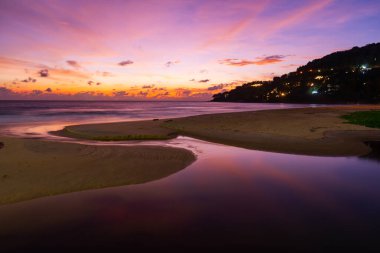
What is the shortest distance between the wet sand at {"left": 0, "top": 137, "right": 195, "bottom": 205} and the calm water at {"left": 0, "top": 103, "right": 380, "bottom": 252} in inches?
28.3

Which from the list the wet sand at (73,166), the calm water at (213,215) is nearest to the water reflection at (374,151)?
the calm water at (213,215)

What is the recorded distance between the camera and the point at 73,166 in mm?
12234

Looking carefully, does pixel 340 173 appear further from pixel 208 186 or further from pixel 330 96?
pixel 330 96

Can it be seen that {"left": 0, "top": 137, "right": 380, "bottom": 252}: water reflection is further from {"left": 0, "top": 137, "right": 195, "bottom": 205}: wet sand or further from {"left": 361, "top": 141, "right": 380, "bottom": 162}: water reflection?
{"left": 361, "top": 141, "right": 380, "bottom": 162}: water reflection

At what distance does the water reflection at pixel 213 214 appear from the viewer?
6555 mm

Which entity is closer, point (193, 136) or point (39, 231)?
point (39, 231)

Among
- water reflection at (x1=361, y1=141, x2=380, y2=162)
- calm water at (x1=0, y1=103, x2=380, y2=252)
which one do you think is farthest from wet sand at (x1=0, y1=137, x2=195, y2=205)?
water reflection at (x1=361, y1=141, x2=380, y2=162)

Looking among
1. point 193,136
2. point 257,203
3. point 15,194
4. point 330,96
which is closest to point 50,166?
point 15,194

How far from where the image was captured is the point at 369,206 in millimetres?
8688

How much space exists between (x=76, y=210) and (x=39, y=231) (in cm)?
139

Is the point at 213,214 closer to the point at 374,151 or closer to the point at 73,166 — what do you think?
the point at 73,166

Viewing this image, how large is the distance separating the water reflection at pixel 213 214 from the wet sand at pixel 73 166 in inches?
29.1

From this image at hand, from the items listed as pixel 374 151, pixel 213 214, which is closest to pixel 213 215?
pixel 213 214

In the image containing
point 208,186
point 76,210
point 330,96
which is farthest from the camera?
point 330,96
